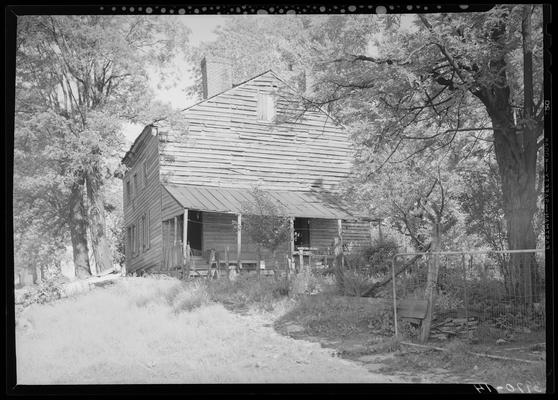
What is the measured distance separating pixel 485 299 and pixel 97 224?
7028 millimetres

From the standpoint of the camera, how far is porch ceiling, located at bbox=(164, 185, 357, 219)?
447 inches

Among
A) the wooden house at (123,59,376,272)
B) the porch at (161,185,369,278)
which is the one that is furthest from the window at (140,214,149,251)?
the porch at (161,185,369,278)

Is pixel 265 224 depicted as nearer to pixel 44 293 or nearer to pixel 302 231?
pixel 302 231

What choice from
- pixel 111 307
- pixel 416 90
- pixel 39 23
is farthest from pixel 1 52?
pixel 416 90

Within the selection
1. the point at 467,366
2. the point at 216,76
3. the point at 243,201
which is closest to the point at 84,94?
the point at 243,201

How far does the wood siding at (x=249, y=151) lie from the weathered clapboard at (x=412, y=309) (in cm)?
497

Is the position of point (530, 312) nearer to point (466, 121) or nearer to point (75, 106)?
point (466, 121)

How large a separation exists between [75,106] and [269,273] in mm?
4533

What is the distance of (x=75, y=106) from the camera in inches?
371

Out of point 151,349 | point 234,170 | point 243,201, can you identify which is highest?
point 234,170

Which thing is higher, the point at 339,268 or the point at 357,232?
the point at 357,232

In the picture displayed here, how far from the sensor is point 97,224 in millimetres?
10734

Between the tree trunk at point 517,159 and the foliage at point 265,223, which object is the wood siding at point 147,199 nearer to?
the foliage at point 265,223

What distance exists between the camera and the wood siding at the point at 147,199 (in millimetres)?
12656
